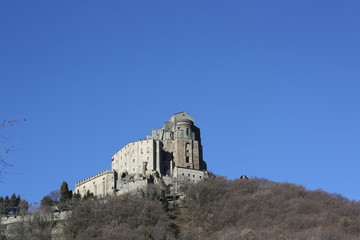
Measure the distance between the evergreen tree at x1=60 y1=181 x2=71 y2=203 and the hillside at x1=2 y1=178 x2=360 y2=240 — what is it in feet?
20.8

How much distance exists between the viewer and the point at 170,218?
7638cm

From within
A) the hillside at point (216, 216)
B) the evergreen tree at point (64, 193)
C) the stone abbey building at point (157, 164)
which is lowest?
the hillside at point (216, 216)

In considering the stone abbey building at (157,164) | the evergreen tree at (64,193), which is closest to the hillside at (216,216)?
the stone abbey building at (157,164)

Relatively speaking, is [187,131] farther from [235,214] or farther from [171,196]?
[235,214]

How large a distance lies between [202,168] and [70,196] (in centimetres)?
2014

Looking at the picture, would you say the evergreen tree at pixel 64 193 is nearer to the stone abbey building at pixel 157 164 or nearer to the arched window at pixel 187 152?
the stone abbey building at pixel 157 164

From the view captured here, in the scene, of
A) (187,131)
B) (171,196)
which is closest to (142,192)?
(171,196)

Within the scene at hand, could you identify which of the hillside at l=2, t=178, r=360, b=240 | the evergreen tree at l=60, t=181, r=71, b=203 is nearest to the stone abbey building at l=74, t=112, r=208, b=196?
the evergreen tree at l=60, t=181, r=71, b=203

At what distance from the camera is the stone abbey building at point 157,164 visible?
88.3 meters

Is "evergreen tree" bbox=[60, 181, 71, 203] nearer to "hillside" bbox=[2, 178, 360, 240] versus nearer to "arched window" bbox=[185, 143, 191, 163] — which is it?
"hillside" bbox=[2, 178, 360, 240]

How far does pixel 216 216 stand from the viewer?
7538 cm

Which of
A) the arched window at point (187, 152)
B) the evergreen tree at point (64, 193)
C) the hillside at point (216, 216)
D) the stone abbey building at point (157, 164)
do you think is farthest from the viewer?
the arched window at point (187, 152)

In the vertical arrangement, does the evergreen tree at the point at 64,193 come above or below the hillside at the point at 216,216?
above

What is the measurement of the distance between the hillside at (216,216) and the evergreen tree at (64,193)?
20.8 ft
